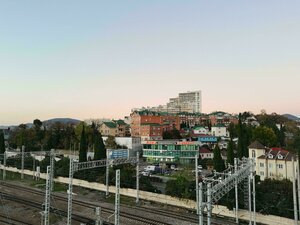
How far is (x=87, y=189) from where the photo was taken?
45.0 meters

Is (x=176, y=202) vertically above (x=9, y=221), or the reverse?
(x=176, y=202)

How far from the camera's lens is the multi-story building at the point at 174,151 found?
69.4 metres

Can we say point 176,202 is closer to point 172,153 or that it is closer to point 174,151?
point 174,151

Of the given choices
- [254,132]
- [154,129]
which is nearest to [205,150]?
[254,132]

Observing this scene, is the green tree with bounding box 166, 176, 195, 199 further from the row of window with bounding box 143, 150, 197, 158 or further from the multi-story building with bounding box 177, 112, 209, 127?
the multi-story building with bounding box 177, 112, 209, 127

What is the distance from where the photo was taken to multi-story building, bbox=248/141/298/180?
44875 mm

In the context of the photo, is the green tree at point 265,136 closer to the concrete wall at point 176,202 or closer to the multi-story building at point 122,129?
the concrete wall at point 176,202

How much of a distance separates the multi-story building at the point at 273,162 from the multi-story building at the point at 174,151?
20.8 m

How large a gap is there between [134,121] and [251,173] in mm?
74061

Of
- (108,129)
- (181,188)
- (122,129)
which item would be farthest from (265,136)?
(122,129)

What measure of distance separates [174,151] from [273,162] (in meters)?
27.4

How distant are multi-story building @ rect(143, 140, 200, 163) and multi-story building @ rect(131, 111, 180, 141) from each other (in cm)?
1967

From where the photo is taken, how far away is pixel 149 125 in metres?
95.1

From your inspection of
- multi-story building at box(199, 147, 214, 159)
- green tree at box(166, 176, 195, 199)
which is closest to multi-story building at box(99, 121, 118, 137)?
multi-story building at box(199, 147, 214, 159)
